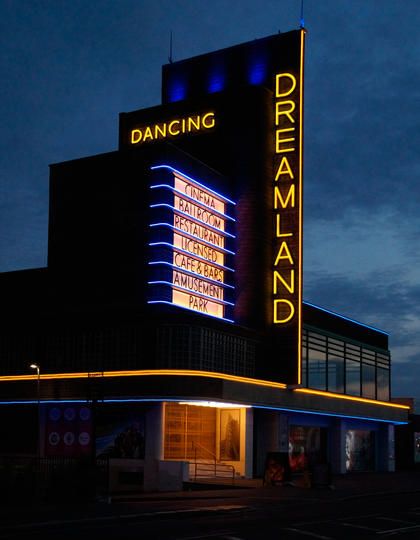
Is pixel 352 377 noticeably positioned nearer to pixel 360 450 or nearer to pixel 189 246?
pixel 360 450

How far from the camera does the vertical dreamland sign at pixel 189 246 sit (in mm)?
51469

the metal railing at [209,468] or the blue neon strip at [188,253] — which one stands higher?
the blue neon strip at [188,253]

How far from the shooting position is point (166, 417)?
176 feet

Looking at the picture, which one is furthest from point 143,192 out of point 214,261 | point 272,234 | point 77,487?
point 77,487

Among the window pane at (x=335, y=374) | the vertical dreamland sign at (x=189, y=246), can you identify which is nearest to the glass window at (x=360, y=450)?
the window pane at (x=335, y=374)

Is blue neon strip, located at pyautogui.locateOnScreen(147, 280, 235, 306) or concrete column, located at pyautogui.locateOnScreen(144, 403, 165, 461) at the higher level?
blue neon strip, located at pyautogui.locateOnScreen(147, 280, 235, 306)

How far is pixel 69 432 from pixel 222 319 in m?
11.3

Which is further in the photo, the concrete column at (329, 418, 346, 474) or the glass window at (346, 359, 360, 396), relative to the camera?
the glass window at (346, 359, 360, 396)

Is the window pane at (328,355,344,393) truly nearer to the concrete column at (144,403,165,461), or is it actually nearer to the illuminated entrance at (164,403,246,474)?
the illuminated entrance at (164,403,246,474)

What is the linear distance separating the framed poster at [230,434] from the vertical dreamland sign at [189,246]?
5.96m

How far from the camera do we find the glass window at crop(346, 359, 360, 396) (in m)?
71.4

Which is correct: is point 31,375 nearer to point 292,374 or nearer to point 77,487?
point 292,374

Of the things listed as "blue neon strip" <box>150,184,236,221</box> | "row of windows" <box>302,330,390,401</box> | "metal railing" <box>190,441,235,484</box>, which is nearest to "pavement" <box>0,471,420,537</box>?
"metal railing" <box>190,441,235,484</box>

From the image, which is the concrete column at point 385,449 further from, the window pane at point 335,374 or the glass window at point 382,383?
the window pane at point 335,374
